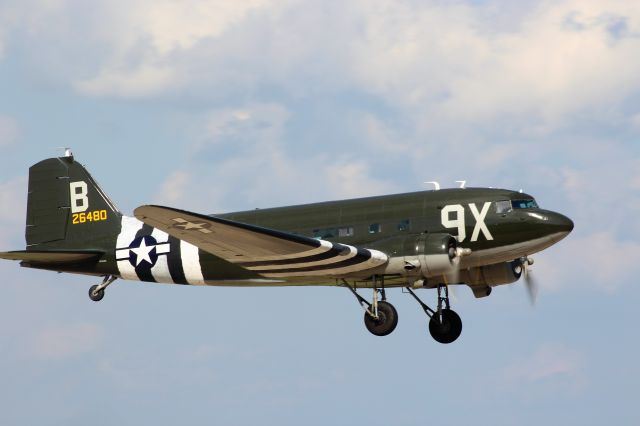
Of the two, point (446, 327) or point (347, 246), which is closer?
point (347, 246)

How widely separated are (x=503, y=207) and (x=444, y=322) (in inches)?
155

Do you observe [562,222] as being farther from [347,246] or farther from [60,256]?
[60,256]

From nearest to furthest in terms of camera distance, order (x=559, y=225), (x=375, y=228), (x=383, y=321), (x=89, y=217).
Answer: (x=559, y=225) → (x=383, y=321) → (x=375, y=228) → (x=89, y=217)

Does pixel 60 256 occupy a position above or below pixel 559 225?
above

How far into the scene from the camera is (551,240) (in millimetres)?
29500

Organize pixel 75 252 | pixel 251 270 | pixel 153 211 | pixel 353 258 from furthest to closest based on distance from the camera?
pixel 75 252 → pixel 251 270 → pixel 353 258 → pixel 153 211

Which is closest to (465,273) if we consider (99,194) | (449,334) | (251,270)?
(449,334)

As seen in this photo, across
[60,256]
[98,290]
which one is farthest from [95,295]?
[60,256]

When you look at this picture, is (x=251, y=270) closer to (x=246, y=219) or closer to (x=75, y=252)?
(x=246, y=219)

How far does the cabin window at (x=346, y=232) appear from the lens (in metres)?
30.7

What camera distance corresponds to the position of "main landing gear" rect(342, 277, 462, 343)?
29.6 metres

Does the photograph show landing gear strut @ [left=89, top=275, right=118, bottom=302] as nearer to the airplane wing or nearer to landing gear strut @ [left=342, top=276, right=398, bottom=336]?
the airplane wing

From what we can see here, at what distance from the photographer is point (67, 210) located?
35.1 metres

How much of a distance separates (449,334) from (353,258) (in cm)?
416
